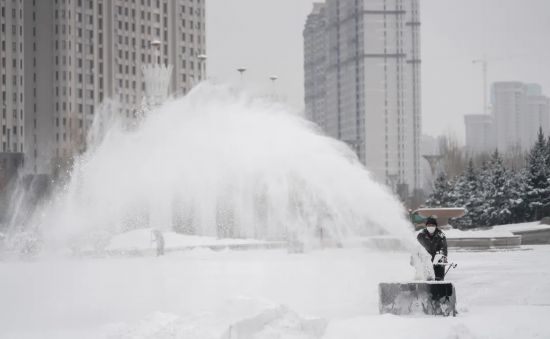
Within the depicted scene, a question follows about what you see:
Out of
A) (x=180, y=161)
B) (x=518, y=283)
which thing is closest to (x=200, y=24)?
(x=180, y=161)

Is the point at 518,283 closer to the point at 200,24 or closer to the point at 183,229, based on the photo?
the point at 183,229

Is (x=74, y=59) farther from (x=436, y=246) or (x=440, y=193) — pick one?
(x=436, y=246)

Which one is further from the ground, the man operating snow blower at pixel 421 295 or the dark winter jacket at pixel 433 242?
the dark winter jacket at pixel 433 242

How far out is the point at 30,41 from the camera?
137m

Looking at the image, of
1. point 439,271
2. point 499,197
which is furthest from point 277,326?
point 499,197

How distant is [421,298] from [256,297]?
104 inches

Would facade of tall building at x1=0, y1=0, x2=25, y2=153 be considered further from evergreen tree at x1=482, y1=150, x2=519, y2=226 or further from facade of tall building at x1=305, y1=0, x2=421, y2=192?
evergreen tree at x1=482, y1=150, x2=519, y2=226

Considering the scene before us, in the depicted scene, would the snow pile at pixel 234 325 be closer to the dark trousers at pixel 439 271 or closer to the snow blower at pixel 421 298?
the snow blower at pixel 421 298

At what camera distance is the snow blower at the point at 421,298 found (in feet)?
46.1

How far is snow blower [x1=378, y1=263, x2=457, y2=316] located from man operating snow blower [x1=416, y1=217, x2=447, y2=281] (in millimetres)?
625

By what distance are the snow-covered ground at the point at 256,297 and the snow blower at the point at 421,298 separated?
349 mm

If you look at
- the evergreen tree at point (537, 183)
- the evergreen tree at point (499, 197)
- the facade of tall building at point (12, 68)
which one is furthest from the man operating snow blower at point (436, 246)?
the facade of tall building at point (12, 68)

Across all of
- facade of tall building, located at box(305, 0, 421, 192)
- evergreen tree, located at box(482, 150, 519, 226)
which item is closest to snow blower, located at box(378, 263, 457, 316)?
evergreen tree, located at box(482, 150, 519, 226)

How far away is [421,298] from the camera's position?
14.1 metres
